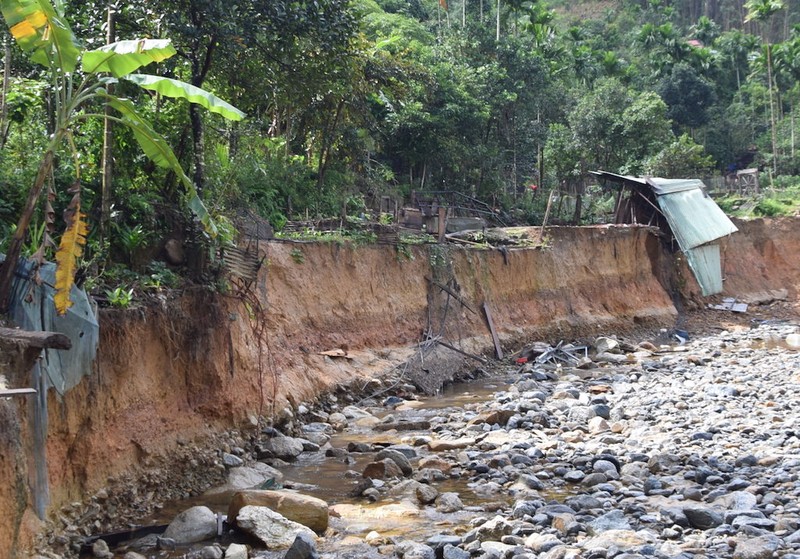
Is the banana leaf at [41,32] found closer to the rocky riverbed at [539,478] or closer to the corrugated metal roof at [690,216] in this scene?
the rocky riverbed at [539,478]

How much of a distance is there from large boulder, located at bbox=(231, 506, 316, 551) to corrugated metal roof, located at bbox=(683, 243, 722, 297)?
66.7 ft

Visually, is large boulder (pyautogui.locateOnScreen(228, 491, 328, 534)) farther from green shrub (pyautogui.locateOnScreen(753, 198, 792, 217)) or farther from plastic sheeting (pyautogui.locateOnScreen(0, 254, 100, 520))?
green shrub (pyautogui.locateOnScreen(753, 198, 792, 217))

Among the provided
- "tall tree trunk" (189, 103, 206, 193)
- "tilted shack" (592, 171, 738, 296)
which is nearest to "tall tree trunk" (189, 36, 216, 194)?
"tall tree trunk" (189, 103, 206, 193)

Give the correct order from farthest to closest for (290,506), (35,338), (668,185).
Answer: (668,185) → (290,506) → (35,338)

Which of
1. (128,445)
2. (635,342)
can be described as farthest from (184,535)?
(635,342)

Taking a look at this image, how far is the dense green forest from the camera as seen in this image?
995 centimetres

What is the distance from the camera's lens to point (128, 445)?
26.8ft

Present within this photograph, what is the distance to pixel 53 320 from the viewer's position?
7141 millimetres

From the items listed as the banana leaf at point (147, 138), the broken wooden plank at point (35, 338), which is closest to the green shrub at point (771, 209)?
the banana leaf at point (147, 138)

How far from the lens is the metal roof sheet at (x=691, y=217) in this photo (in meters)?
25.0

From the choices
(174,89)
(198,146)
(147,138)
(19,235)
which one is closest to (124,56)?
(174,89)

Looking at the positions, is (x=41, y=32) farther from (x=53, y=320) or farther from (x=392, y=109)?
(x=392, y=109)

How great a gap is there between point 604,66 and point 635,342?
1149 inches

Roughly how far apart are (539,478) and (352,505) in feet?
7.63
